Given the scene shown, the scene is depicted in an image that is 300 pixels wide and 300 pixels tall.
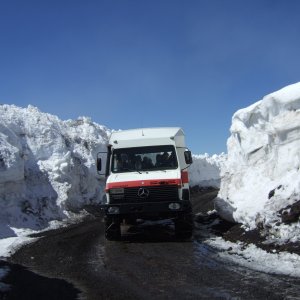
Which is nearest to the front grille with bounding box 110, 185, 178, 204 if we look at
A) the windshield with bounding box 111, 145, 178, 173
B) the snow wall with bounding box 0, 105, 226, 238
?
the windshield with bounding box 111, 145, 178, 173

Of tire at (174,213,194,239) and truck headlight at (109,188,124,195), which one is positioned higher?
truck headlight at (109,188,124,195)

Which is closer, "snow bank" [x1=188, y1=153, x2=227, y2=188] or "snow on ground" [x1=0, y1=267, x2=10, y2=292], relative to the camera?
"snow on ground" [x1=0, y1=267, x2=10, y2=292]

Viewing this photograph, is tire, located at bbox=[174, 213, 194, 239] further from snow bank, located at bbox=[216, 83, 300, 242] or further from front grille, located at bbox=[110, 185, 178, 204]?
snow bank, located at bbox=[216, 83, 300, 242]

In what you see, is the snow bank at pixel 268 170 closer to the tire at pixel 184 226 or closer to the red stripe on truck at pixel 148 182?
the tire at pixel 184 226

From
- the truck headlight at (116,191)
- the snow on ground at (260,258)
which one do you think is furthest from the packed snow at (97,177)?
the truck headlight at (116,191)

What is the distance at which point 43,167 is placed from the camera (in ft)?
76.3

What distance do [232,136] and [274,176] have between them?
814cm

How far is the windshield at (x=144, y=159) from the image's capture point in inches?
533

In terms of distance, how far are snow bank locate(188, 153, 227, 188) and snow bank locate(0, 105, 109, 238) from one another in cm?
1597

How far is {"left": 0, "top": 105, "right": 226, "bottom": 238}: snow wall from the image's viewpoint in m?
19.0

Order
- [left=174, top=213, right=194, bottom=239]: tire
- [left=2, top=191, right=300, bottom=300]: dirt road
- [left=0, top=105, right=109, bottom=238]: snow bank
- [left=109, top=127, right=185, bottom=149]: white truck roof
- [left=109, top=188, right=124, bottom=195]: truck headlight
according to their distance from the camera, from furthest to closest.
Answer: [left=0, top=105, right=109, bottom=238]: snow bank < [left=109, top=127, right=185, bottom=149]: white truck roof < [left=174, top=213, right=194, bottom=239]: tire < [left=109, top=188, right=124, bottom=195]: truck headlight < [left=2, top=191, right=300, bottom=300]: dirt road

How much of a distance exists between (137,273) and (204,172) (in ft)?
135

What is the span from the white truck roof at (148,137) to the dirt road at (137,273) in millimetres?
2782

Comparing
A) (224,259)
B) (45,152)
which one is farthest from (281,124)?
(45,152)
